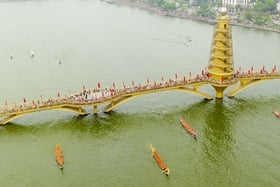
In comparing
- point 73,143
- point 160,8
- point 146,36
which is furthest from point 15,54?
point 160,8

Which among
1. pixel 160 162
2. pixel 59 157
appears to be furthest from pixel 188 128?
pixel 59 157

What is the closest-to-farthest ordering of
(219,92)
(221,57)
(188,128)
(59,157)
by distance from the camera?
1. (59,157)
2. (188,128)
3. (221,57)
4. (219,92)

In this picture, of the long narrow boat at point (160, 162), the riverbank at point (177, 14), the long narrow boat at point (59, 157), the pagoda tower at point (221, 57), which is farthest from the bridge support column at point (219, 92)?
the riverbank at point (177, 14)

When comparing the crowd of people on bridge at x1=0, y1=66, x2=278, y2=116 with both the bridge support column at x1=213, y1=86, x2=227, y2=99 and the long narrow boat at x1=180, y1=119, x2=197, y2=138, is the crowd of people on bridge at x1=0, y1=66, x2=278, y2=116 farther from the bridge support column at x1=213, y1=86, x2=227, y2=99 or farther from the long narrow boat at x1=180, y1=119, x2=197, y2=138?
the long narrow boat at x1=180, y1=119, x2=197, y2=138

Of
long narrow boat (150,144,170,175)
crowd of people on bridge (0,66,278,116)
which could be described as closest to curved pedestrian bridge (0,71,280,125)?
crowd of people on bridge (0,66,278,116)

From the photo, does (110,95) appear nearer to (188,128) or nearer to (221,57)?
(188,128)

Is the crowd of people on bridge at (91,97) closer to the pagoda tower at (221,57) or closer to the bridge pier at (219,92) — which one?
the pagoda tower at (221,57)
